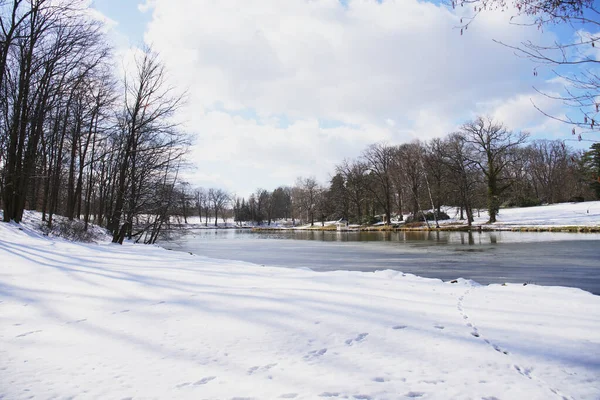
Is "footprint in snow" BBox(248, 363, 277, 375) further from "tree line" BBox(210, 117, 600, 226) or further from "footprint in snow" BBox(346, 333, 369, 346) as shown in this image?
"tree line" BBox(210, 117, 600, 226)

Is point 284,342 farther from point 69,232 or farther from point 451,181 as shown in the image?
point 451,181

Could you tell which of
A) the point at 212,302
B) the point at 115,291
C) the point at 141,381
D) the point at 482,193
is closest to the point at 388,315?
the point at 212,302

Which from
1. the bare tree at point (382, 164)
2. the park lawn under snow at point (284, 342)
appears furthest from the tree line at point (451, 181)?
the park lawn under snow at point (284, 342)

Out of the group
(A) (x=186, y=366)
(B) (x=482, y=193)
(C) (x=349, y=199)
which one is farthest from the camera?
(C) (x=349, y=199)

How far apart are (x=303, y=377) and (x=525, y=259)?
47.0 feet

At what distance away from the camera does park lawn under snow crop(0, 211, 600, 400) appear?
242 cm

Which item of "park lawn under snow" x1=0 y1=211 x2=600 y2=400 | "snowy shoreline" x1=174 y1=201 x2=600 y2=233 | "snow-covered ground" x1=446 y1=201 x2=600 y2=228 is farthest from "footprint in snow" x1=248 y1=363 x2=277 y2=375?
"snow-covered ground" x1=446 y1=201 x2=600 y2=228

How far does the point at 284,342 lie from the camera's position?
10.4 feet

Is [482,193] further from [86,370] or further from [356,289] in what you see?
[86,370]

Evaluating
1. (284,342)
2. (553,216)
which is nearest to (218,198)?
(553,216)

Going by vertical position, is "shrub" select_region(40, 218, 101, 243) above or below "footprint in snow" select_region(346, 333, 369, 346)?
above

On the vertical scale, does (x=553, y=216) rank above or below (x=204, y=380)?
above

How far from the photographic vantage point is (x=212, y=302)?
445cm

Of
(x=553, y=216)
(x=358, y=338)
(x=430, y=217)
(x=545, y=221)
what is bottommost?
(x=358, y=338)
